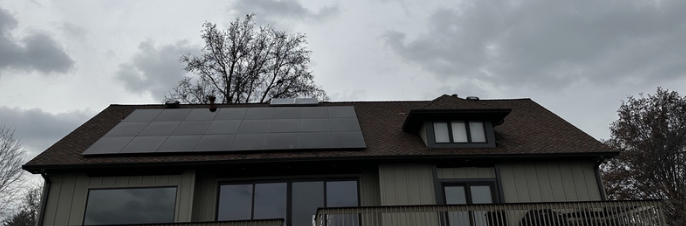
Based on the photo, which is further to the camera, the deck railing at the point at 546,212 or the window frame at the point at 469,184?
the window frame at the point at 469,184

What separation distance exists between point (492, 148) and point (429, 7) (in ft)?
29.8

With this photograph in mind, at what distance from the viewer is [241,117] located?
1259cm

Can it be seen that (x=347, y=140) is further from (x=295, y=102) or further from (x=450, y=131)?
(x=295, y=102)

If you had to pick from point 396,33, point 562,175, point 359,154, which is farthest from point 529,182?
point 396,33

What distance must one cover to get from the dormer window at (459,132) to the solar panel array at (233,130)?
198 cm

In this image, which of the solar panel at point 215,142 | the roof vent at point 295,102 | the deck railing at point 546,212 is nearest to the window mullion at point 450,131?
the deck railing at point 546,212

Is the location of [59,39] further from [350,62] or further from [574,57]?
Answer: [574,57]

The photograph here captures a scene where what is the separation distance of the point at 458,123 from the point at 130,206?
7.98 meters

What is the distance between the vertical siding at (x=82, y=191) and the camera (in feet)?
29.6

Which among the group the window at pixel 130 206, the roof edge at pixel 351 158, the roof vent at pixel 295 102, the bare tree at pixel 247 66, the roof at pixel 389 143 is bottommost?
the window at pixel 130 206

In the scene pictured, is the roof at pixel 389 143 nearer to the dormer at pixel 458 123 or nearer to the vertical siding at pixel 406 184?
the dormer at pixel 458 123

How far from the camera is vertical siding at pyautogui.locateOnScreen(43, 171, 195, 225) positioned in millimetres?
9008

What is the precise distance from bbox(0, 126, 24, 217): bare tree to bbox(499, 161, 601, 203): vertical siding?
78.4ft

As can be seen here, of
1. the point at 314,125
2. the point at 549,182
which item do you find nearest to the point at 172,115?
the point at 314,125
